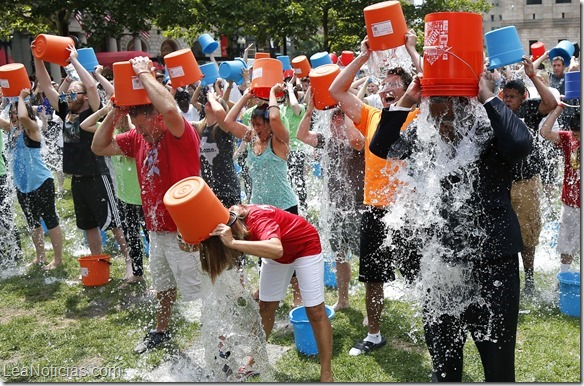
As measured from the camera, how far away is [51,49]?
545cm

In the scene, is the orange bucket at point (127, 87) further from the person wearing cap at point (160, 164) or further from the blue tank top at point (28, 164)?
the blue tank top at point (28, 164)

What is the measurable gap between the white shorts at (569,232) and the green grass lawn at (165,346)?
1.70 feet

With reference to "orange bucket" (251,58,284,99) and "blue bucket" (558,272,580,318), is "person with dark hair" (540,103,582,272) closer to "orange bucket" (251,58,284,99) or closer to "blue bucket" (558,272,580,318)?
"blue bucket" (558,272,580,318)

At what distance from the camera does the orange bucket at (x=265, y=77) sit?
5383mm

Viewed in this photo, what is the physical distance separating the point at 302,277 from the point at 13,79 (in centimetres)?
448

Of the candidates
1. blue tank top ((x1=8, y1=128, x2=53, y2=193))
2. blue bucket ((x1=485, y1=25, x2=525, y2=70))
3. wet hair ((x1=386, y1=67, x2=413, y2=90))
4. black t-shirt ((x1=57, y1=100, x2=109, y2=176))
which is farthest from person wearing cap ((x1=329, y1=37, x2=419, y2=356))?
blue tank top ((x1=8, y1=128, x2=53, y2=193))

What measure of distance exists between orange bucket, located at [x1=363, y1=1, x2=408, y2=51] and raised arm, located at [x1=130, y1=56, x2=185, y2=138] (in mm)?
1570

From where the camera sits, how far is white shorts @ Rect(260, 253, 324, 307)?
403cm

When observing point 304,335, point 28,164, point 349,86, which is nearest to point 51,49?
point 28,164

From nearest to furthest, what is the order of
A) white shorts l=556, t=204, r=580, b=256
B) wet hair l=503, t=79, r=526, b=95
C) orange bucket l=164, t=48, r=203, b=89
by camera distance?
orange bucket l=164, t=48, r=203, b=89, wet hair l=503, t=79, r=526, b=95, white shorts l=556, t=204, r=580, b=256

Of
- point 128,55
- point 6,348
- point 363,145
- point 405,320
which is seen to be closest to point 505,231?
point 363,145

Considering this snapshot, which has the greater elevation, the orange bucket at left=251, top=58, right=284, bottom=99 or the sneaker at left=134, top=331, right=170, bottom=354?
the orange bucket at left=251, top=58, right=284, bottom=99

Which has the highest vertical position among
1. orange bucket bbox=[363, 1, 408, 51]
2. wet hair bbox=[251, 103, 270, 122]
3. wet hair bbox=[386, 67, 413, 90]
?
orange bucket bbox=[363, 1, 408, 51]

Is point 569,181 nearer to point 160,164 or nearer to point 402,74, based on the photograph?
point 402,74
